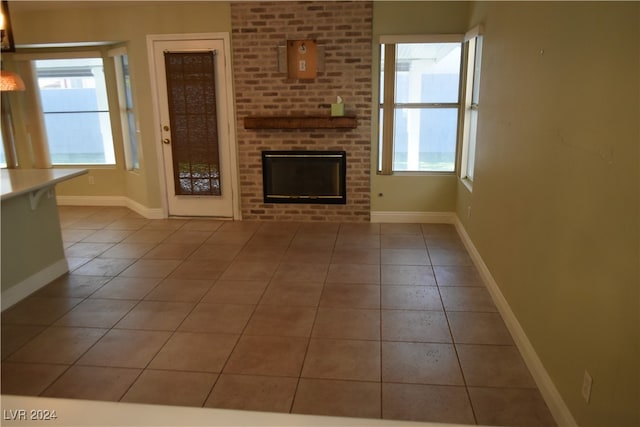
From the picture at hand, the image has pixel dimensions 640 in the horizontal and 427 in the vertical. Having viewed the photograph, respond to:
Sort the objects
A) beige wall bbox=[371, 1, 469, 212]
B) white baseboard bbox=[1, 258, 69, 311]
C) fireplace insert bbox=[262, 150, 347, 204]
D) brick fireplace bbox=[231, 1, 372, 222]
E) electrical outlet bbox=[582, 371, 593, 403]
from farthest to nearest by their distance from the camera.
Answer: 1. fireplace insert bbox=[262, 150, 347, 204]
2. brick fireplace bbox=[231, 1, 372, 222]
3. beige wall bbox=[371, 1, 469, 212]
4. white baseboard bbox=[1, 258, 69, 311]
5. electrical outlet bbox=[582, 371, 593, 403]

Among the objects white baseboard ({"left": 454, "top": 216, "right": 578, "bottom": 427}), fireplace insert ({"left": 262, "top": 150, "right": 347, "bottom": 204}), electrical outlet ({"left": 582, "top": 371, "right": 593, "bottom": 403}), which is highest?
fireplace insert ({"left": 262, "top": 150, "right": 347, "bottom": 204})

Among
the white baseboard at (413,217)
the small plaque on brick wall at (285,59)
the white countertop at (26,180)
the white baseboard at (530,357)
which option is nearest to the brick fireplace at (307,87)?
the small plaque on brick wall at (285,59)

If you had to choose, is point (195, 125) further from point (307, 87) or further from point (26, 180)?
point (26, 180)

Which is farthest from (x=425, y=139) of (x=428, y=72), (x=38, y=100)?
(x=38, y=100)

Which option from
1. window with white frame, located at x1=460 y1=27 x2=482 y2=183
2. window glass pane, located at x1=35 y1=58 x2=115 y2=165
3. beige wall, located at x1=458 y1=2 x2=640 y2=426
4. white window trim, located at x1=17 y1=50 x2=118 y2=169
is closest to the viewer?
beige wall, located at x1=458 y1=2 x2=640 y2=426

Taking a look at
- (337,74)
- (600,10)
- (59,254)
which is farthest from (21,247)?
(600,10)

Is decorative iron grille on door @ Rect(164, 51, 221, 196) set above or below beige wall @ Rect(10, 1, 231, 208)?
below

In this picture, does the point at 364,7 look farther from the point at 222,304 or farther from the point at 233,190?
the point at 222,304

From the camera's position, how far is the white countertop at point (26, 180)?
296 cm

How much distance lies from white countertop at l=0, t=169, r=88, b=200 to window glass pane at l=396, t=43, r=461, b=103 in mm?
3300

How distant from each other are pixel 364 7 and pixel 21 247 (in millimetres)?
3821

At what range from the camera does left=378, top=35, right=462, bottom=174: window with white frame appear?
4.80 metres

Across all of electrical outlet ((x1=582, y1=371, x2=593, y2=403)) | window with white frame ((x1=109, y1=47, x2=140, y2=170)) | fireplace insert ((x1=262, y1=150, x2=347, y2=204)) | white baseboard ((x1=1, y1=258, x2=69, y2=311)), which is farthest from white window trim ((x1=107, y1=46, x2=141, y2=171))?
electrical outlet ((x1=582, y1=371, x2=593, y2=403))

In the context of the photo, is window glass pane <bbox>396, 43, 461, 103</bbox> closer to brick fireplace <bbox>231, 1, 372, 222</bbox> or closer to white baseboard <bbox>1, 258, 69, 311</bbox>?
brick fireplace <bbox>231, 1, 372, 222</bbox>
